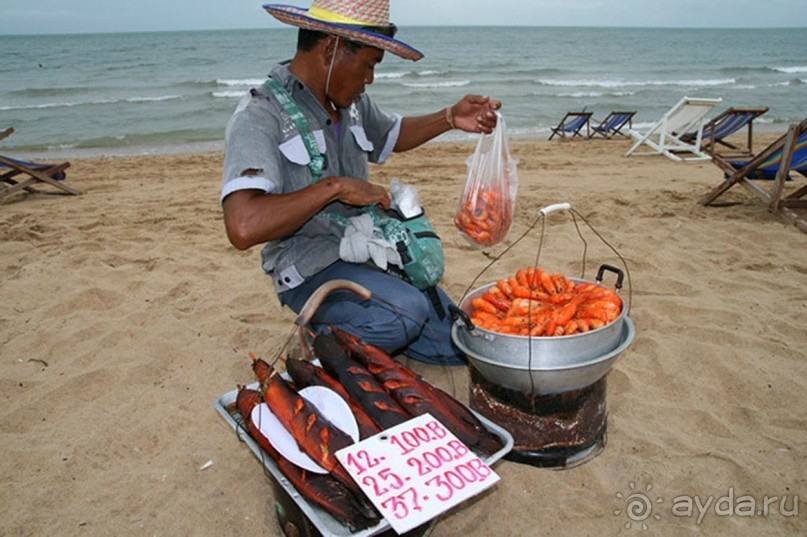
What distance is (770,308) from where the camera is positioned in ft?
11.3

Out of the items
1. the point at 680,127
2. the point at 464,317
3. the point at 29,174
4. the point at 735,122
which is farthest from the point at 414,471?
the point at 680,127

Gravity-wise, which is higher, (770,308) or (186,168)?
(770,308)

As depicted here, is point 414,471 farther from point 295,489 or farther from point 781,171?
point 781,171

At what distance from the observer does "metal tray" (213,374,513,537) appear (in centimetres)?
152

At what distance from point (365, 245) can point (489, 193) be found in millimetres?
680

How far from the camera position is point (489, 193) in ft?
9.22

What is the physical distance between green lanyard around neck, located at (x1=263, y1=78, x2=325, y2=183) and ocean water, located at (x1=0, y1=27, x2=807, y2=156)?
1043cm

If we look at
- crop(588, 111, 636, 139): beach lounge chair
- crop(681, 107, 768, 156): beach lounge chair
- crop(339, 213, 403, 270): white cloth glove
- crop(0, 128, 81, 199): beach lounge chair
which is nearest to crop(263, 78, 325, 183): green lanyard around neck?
crop(339, 213, 403, 270): white cloth glove

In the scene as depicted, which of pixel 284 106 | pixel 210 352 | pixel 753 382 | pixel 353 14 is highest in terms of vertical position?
pixel 353 14

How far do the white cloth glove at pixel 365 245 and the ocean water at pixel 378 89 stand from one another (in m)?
10.4

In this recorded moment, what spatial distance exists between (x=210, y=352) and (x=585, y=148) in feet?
30.1

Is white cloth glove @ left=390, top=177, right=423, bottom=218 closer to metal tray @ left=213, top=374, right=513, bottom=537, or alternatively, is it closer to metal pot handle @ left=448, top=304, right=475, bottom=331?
metal pot handle @ left=448, top=304, right=475, bottom=331

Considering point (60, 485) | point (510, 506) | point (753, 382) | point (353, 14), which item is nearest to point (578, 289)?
point (510, 506)

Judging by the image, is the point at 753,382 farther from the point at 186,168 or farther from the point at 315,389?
the point at 186,168
